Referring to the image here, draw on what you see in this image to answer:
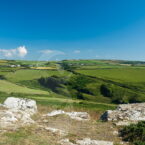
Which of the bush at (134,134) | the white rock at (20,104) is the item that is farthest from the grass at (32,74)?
the bush at (134,134)

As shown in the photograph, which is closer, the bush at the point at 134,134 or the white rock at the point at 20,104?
the bush at the point at 134,134

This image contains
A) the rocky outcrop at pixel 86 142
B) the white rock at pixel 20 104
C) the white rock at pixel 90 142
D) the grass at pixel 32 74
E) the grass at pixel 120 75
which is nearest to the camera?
the rocky outcrop at pixel 86 142

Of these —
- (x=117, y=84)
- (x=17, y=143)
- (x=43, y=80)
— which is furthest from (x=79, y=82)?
(x=17, y=143)

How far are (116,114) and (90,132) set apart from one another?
506cm

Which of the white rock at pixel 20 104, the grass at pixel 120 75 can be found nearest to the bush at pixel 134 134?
the white rock at pixel 20 104

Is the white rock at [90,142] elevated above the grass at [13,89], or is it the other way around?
the white rock at [90,142]

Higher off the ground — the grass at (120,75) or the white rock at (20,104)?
the white rock at (20,104)

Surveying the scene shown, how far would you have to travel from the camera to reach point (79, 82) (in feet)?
204

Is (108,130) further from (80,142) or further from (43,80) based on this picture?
(43,80)

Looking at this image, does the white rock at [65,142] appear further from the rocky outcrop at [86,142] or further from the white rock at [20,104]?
the white rock at [20,104]

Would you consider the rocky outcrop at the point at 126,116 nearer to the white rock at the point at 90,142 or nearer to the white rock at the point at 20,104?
the white rock at the point at 90,142

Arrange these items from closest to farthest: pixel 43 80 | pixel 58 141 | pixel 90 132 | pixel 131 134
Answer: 1. pixel 58 141
2. pixel 131 134
3. pixel 90 132
4. pixel 43 80

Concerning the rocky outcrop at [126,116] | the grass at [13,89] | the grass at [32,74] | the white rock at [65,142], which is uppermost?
the grass at [32,74]

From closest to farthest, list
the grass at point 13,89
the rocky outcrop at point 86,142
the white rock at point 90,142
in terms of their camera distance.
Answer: the rocky outcrop at point 86,142 → the white rock at point 90,142 → the grass at point 13,89
